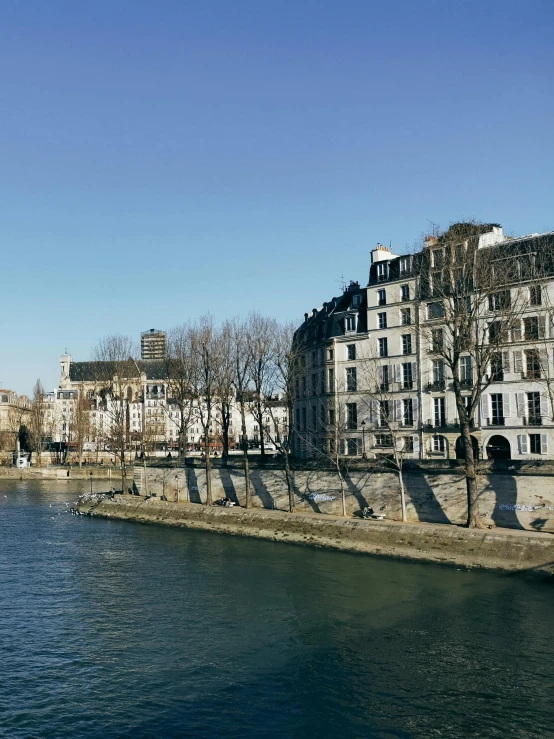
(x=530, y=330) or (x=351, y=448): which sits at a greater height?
(x=530, y=330)

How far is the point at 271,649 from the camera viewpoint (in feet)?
99.0

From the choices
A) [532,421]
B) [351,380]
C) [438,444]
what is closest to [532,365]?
[532,421]

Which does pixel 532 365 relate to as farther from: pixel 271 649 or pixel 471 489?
pixel 271 649

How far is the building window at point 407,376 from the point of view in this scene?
223 feet

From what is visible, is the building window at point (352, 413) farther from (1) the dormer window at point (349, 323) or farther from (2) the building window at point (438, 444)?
(2) the building window at point (438, 444)

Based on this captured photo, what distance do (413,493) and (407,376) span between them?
15563 millimetres

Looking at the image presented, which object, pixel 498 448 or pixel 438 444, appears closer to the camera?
pixel 498 448

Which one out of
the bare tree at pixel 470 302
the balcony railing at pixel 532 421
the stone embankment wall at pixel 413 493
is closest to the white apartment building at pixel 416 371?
the balcony railing at pixel 532 421

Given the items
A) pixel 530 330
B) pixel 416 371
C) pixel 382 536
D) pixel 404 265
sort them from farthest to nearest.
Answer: pixel 404 265 → pixel 416 371 → pixel 530 330 → pixel 382 536

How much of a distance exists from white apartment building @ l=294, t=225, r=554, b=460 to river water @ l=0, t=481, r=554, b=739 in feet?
59.5

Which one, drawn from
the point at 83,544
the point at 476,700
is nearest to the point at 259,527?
the point at 83,544

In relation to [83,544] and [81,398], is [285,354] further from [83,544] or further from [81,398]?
[81,398]

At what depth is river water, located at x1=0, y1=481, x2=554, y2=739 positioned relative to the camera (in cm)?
2334

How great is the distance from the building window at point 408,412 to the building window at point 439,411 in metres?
2.41
